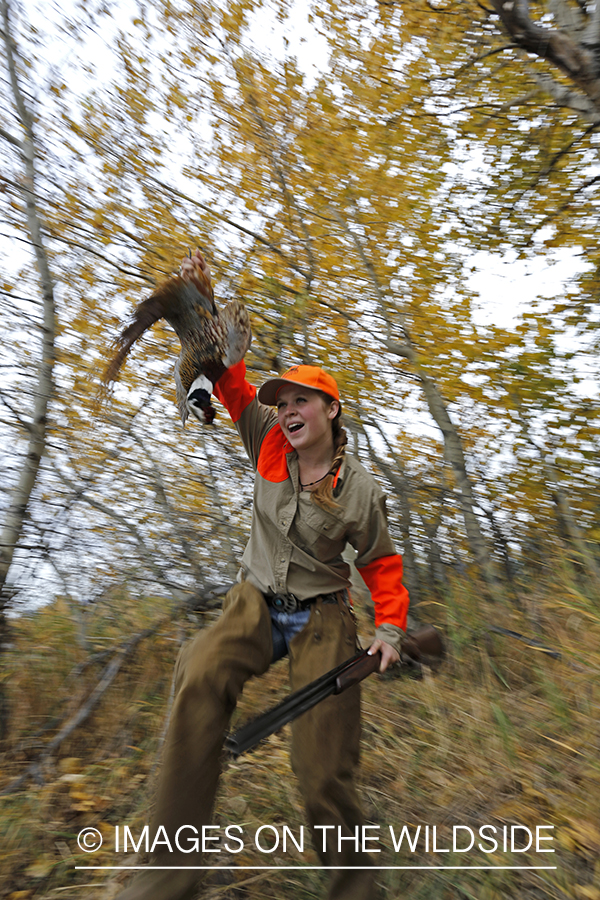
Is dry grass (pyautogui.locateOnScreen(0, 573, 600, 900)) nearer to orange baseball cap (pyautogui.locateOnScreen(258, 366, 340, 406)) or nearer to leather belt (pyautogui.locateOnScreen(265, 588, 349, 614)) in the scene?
leather belt (pyautogui.locateOnScreen(265, 588, 349, 614))

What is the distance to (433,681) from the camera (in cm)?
404

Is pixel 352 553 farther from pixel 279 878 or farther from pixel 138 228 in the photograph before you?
pixel 138 228

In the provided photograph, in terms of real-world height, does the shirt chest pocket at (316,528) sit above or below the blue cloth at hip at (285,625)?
above

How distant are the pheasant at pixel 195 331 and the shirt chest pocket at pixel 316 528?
1.89 feet

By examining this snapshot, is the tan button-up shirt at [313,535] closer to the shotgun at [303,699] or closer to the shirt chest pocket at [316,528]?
the shirt chest pocket at [316,528]

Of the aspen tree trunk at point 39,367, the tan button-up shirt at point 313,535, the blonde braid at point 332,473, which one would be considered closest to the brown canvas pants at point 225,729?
the tan button-up shirt at point 313,535

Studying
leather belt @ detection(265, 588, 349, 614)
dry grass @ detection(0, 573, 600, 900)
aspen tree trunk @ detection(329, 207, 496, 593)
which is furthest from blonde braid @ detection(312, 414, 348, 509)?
aspen tree trunk @ detection(329, 207, 496, 593)

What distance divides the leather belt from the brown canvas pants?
1.4 inches

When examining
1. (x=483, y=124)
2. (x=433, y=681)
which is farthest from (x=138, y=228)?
(x=433, y=681)

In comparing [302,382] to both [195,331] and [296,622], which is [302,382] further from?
[296,622]

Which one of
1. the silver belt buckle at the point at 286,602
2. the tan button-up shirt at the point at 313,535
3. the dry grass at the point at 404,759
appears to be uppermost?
the tan button-up shirt at the point at 313,535

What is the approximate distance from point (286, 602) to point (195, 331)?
1202mm

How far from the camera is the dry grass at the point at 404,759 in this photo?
267 cm

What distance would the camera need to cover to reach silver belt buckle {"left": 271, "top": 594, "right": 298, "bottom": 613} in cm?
253
